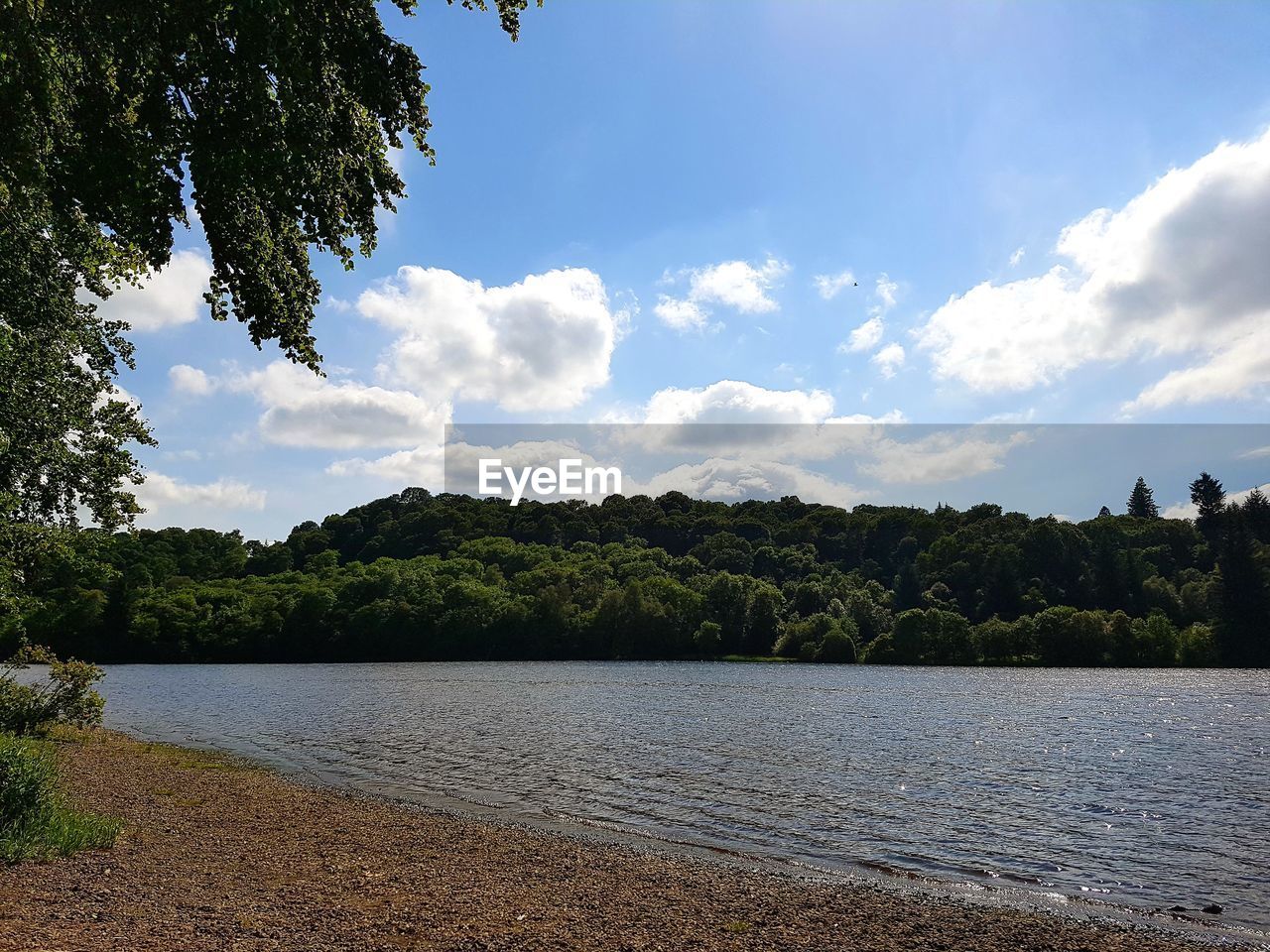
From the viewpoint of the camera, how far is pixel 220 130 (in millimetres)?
12312

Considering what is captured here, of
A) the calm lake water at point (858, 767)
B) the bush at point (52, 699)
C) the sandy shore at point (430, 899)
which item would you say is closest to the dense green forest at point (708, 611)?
the calm lake water at point (858, 767)

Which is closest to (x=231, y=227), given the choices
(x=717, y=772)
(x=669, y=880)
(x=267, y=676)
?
(x=669, y=880)

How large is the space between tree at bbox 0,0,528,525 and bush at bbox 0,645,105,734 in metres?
26.4

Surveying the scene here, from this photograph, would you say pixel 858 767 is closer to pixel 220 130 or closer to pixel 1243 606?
pixel 220 130

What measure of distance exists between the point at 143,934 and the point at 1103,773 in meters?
36.6

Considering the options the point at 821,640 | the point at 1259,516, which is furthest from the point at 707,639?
the point at 1259,516

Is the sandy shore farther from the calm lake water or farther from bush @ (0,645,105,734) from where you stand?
bush @ (0,645,105,734)

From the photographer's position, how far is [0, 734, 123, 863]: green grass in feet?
47.8

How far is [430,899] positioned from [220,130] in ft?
45.2

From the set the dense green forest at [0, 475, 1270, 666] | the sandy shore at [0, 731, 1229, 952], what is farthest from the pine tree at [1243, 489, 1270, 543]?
the sandy shore at [0, 731, 1229, 952]

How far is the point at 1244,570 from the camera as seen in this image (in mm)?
131500

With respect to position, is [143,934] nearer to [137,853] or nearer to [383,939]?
[383,939]

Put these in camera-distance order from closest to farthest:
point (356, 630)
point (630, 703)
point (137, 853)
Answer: point (137, 853) → point (630, 703) → point (356, 630)

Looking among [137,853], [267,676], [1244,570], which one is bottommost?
[267,676]
